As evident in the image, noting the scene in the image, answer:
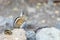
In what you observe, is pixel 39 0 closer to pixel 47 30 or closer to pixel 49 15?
pixel 49 15

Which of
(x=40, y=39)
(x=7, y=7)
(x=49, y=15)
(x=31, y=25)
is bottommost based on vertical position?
(x=40, y=39)

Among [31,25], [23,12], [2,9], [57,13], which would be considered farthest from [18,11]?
[57,13]

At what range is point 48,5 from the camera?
281 centimetres

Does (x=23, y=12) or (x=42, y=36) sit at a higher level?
(x=23, y=12)

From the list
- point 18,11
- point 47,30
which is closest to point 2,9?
point 18,11

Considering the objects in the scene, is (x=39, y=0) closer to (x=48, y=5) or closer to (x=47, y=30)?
(x=48, y=5)

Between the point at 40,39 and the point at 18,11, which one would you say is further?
the point at 18,11

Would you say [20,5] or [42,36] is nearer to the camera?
[42,36]

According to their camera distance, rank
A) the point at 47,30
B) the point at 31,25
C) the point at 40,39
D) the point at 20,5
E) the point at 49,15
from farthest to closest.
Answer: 1. the point at 20,5
2. the point at 49,15
3. the point at 31,25
4. the point at 47,30
5. the point at 40,39

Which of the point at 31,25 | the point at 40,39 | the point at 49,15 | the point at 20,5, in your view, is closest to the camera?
the point at 40,39

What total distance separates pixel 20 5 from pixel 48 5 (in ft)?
1.52

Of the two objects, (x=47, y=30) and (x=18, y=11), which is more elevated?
(x=18, y=11)

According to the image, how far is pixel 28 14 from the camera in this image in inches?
104

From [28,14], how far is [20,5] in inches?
9.9
